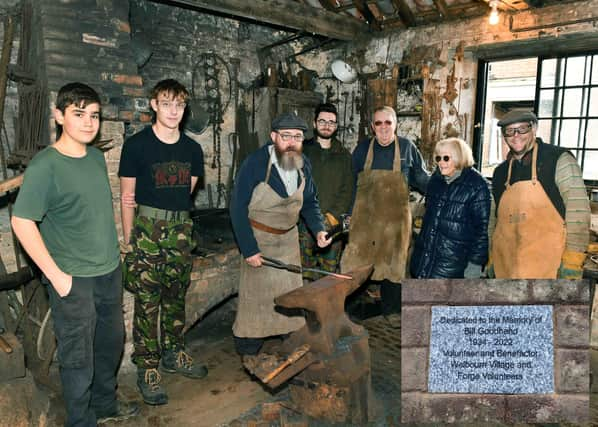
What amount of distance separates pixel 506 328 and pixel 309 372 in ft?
4.01

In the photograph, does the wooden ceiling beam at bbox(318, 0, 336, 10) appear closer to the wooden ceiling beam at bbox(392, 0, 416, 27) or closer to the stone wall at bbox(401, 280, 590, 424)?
the wooden ceiling beam at bbox(392, 0, 416, 27)

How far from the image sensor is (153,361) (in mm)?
3361

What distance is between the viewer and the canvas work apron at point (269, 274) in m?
3.41

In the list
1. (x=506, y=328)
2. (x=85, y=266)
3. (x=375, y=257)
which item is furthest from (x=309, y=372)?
(x=375, y=257)

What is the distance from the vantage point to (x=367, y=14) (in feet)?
A: 21.6

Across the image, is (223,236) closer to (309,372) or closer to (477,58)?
(309,372)

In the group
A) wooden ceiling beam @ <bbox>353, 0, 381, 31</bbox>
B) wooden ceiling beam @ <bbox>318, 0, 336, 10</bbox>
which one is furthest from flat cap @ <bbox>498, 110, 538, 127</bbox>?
wooden ceiling beam @ <bbox>318, 0, 336, 10</bbox>

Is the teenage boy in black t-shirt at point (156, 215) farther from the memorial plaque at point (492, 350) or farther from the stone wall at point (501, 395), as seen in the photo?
the memorial plaque at point (492, 350)

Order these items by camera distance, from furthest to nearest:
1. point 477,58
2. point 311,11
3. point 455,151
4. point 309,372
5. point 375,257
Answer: point 311,11
point 477,58
point 375,257
point 455,151
point 309,372

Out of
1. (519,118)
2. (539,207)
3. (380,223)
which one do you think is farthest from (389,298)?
(519,118)

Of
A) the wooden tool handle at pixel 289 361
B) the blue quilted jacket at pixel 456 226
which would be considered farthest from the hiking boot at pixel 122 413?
the blue quilted jacket at pixel 456 226

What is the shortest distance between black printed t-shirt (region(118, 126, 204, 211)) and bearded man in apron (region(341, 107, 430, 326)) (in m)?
1.81

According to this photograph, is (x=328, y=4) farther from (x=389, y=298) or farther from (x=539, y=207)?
(x=539, y=207)

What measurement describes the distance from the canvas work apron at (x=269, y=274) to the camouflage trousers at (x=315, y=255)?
760mm
